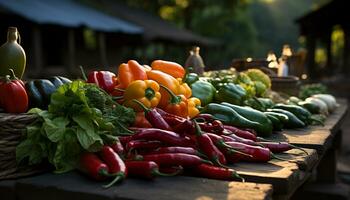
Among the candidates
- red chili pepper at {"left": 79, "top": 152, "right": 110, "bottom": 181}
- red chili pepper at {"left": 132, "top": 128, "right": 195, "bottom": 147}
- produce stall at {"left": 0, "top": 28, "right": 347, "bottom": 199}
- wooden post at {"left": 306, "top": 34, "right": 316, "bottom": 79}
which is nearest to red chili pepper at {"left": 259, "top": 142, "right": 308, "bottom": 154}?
produce stall at {"left": 0, "top": 28, "right": 347, "bottom": 199}

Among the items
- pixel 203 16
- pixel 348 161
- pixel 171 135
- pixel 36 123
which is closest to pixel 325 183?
pixel 348 161

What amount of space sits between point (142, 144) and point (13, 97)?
657 mm

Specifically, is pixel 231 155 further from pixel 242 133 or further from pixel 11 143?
pixel 11 143

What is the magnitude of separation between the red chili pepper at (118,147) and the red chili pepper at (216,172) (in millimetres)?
351

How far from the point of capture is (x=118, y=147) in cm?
230

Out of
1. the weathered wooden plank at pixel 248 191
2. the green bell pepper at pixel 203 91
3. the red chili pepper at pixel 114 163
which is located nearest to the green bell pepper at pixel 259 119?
the green bell pepper at pixel 203 91

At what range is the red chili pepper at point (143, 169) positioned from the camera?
2.15m

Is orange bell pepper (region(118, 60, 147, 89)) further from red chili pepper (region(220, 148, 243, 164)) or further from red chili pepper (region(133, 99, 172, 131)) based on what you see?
red chili pepper (region(220, 148, 243, 164))

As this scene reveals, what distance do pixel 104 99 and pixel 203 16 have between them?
33.3 metres

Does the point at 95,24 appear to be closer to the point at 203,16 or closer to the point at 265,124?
the point at 265,124

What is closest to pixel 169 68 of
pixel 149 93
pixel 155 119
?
pixel 149 93

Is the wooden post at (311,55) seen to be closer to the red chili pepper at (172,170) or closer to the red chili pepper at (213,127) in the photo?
the red chili pepper at (213,127)

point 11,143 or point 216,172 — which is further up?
point 11,143

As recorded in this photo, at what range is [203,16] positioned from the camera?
3522 centimetres
